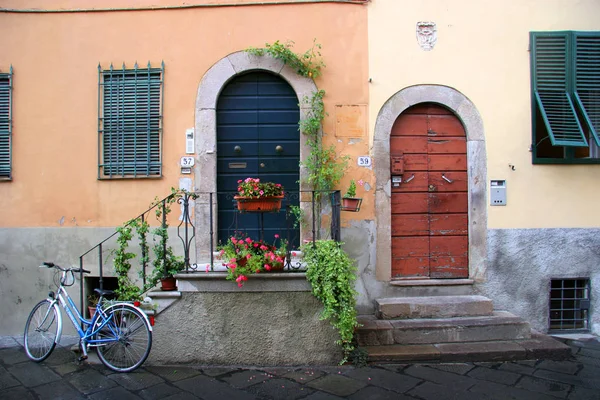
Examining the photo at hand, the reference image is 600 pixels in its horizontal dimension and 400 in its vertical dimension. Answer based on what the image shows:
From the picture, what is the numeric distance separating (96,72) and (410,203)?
428cm

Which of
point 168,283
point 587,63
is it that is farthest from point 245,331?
point 587,63

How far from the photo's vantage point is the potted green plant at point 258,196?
4227 millimetres

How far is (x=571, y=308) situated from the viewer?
17.8 ft

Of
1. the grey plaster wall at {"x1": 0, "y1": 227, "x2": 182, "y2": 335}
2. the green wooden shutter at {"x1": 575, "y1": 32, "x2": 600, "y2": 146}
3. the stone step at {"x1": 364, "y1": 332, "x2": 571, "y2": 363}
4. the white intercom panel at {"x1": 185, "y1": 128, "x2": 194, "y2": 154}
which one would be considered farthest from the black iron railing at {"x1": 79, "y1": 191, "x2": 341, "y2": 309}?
the green wooden shutter at {"x1": 575, "y1": 32, "x2": 600, "y2": 146}

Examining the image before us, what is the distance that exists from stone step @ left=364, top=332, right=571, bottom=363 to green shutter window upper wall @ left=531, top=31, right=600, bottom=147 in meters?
2.68

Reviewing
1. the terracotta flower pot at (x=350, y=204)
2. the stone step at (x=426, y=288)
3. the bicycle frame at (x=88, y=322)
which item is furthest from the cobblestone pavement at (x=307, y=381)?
the terracotta flower pot at (x=350, y=204)

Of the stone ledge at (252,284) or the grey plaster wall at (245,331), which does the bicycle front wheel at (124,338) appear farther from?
the stone ledge at (252,284)

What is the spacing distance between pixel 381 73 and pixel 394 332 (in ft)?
10.1

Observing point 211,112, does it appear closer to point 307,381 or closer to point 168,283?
point 168,283

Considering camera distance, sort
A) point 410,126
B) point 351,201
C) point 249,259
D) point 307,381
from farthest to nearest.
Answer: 1. point 410,126
2. point 351,201
3. point 249,259
4. point 307,381

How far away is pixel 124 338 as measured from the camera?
407 centimetres

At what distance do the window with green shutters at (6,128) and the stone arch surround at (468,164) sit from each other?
15.2ft

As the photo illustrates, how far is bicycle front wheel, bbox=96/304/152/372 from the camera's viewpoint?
13.3ft

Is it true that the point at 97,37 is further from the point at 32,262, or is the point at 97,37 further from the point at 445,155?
the point at 445,155
